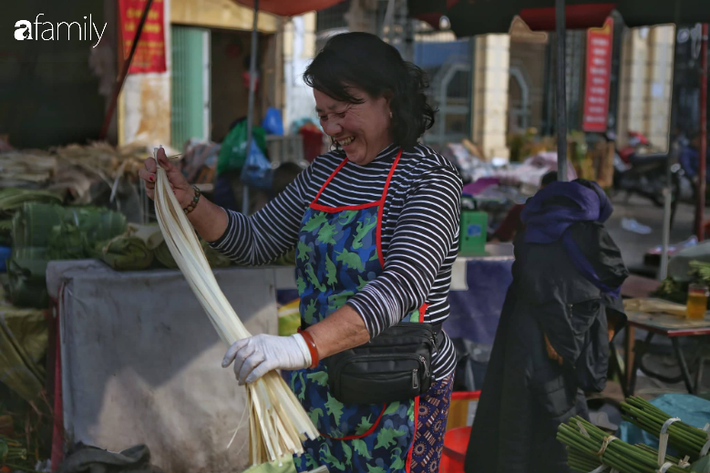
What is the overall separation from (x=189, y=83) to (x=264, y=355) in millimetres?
10905

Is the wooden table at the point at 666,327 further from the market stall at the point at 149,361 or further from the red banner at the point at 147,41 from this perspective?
the red banner at the point at 147,41

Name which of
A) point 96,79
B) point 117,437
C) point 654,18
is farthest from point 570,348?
point 96,79

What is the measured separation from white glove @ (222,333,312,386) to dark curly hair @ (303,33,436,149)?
2.29 ft

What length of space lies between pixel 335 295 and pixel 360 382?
9.3 inches

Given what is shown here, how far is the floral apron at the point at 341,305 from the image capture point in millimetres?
1924

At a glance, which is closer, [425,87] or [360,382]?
[360,382]

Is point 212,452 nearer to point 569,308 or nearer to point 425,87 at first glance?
point 569,308

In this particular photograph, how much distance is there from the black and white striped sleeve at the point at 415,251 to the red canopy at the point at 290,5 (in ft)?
12.8

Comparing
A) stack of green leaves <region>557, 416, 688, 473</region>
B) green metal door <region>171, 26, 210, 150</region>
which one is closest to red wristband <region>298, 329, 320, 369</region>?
stack of green leaves <region>557, 416, 688, 473</region>

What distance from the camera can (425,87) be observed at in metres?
2.13

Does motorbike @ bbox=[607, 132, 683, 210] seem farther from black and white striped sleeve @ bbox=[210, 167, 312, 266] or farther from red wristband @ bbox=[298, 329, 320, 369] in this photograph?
red wristband @ bbox=[298, 329, 320, 369]

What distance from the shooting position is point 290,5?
5.57 metres

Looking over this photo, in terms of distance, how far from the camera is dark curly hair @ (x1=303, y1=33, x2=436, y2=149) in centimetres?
191

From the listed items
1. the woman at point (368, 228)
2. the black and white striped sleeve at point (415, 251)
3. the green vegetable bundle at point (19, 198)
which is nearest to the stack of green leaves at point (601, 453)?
the woman at point (368, 228)
